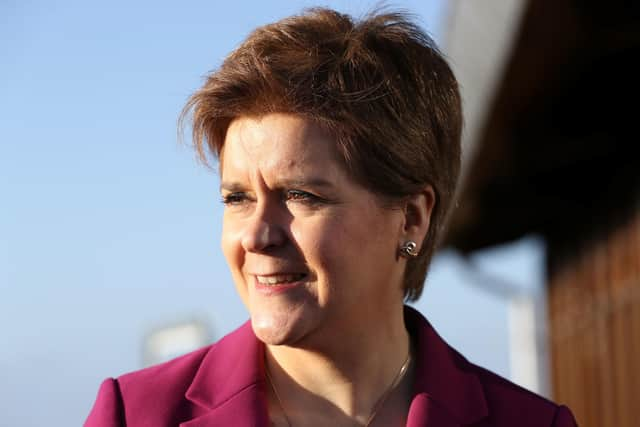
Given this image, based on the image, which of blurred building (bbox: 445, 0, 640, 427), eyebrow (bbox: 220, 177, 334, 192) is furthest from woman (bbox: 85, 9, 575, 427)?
blurred building (bbox: 445, 0, 640, 427)

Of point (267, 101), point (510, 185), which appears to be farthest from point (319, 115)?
point (510, 185)

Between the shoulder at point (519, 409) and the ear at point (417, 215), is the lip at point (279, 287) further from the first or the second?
the shoulder at point (519, 409)

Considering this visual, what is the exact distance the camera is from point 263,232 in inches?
105

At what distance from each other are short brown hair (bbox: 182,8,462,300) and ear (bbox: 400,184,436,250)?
30mm

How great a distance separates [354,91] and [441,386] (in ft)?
2.63

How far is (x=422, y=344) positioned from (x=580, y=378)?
6.56 metres

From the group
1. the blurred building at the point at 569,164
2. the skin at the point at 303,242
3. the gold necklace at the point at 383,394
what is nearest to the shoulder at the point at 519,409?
the gold necklace at the point at 383,394

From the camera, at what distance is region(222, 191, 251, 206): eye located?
2732 millimetres

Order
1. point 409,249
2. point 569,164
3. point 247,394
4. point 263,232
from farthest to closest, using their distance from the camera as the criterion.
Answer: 1. point 569,164
2. point 409,249
3. point 247,394
4. point 263,232

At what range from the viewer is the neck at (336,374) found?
2.86m

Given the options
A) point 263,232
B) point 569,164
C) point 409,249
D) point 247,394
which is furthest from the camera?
point 569,164

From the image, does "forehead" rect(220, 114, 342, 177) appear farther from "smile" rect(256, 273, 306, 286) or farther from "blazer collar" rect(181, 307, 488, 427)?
"blazer collar" rect(181, 307, 488, 427)

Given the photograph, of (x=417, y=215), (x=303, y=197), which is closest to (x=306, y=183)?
(x=303, y=197)

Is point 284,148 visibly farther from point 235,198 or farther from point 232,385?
point 232,385
